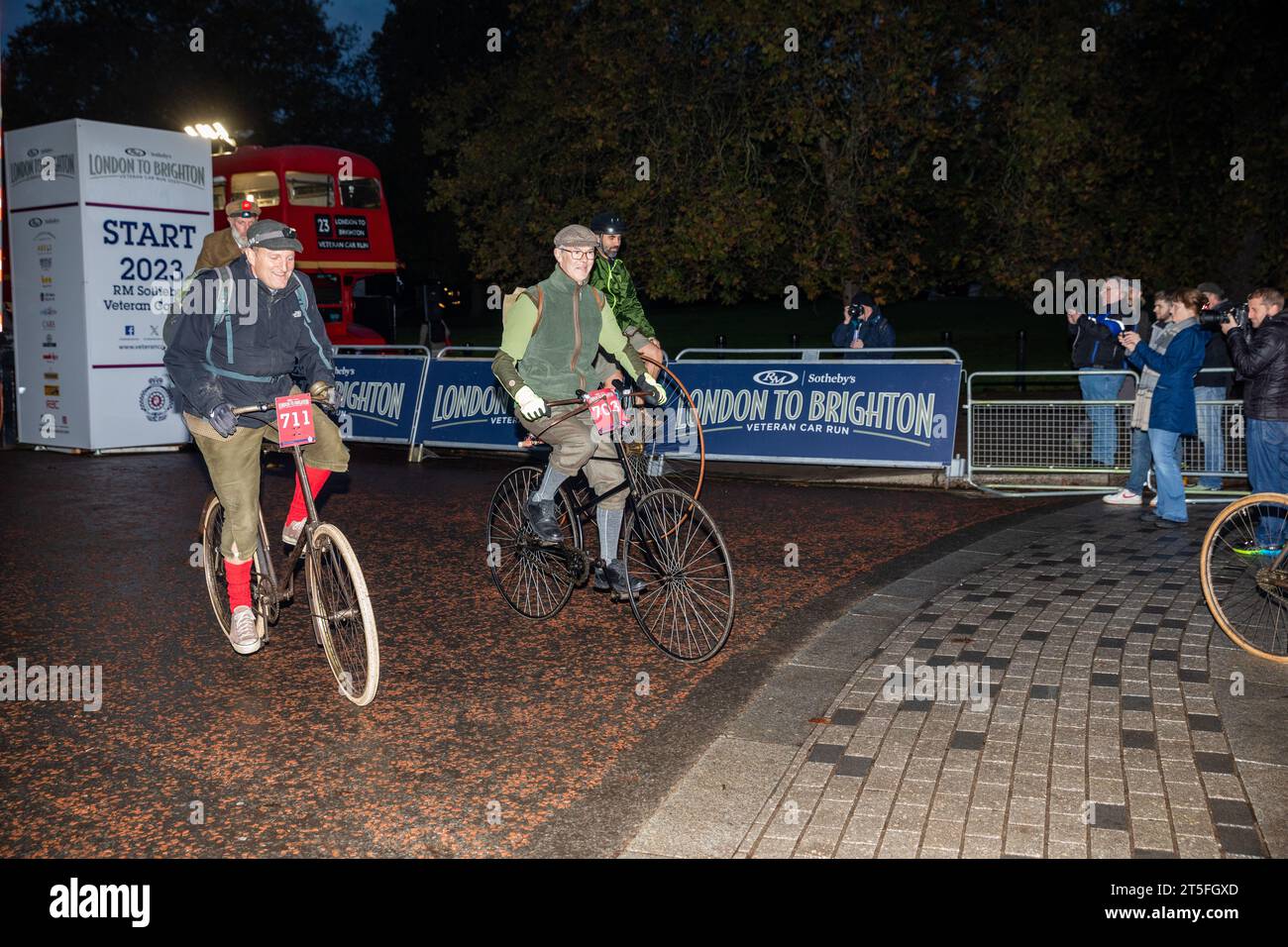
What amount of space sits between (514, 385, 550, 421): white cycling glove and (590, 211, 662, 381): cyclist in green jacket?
82.2 inches

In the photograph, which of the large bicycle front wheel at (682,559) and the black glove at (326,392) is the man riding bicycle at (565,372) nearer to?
the large bicycle front wheel at (682,559)

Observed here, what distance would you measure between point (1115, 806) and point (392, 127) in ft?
176

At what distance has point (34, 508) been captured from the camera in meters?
10.5

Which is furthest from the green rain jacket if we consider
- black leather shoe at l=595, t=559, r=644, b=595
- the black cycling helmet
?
black leather shoe at l=595, t=559, r=644, b=595

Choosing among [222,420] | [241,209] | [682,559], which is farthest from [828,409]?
[222,420]

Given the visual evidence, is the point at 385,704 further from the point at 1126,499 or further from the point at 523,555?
the point at 1126,499

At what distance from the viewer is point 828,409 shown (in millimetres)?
11930

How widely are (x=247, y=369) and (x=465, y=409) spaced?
8450mm

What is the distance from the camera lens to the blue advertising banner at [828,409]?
11.5 metres

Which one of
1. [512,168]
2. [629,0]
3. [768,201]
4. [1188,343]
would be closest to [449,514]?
[1188,343]

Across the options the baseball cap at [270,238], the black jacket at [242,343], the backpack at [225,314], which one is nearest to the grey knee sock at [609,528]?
the black jacket at [242,343]

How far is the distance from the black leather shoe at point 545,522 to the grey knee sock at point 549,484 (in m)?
0.03

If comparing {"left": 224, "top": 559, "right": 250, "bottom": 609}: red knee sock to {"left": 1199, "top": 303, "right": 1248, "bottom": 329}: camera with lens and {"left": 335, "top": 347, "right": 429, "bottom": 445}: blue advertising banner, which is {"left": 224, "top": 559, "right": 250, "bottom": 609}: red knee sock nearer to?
{"left": 1199, "top": 303, "right": 1248, "bottom": 329}: camera with lens

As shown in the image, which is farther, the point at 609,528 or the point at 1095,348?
the point at 1095,348
